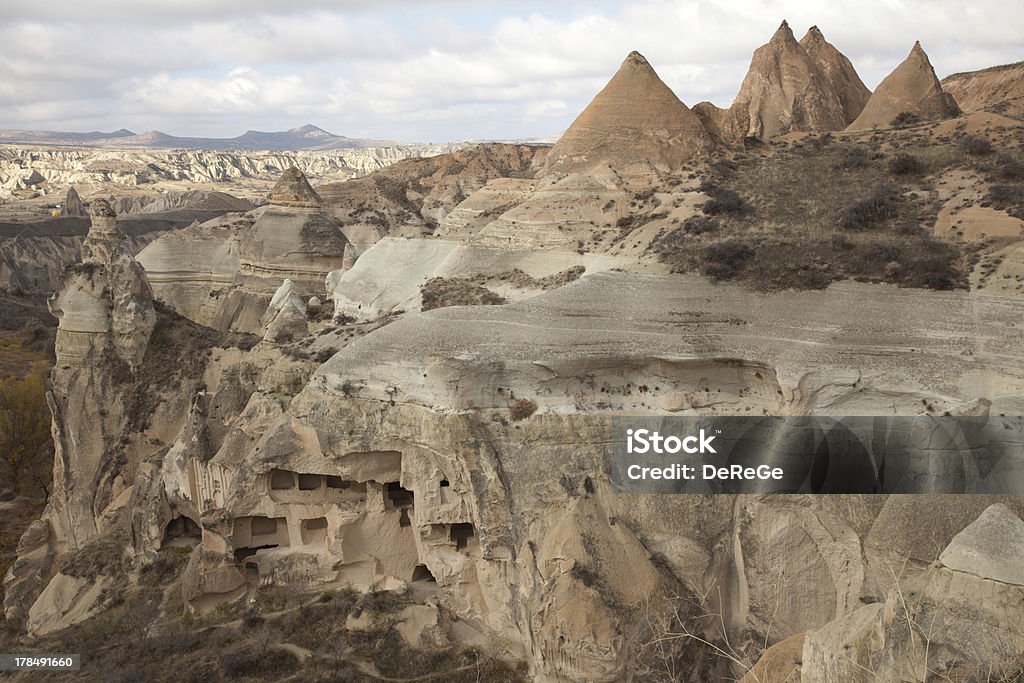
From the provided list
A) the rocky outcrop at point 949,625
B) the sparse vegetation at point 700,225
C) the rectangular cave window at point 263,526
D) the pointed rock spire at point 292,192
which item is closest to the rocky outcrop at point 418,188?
the pointed rock spire at point 292,192

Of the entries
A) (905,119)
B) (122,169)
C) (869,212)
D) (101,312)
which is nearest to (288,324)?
(101,312)

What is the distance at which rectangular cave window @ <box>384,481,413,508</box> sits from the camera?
53.4ft

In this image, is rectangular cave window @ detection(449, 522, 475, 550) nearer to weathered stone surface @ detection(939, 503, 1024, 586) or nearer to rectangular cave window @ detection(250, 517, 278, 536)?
rectangular cave window @ detection(250, 517, 278, 536)

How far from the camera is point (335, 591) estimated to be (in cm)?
1614

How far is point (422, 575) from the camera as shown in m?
16.6

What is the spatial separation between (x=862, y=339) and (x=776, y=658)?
6.60 metres

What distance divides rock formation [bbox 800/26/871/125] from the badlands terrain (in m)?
8.61

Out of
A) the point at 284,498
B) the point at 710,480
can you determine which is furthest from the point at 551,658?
the point at 284,498

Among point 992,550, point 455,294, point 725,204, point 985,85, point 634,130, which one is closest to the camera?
point 992,550

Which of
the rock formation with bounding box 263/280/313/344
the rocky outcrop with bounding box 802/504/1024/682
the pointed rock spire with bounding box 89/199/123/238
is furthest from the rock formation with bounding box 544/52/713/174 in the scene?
the rocky outcrop with bounding box 802/504/1024/682

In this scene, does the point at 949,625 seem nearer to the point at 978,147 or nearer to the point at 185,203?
the point at 978,147

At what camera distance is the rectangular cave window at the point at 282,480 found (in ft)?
53.3

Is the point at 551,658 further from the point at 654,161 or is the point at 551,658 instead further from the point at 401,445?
the point at 654,161

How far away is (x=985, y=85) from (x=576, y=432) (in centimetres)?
3742
